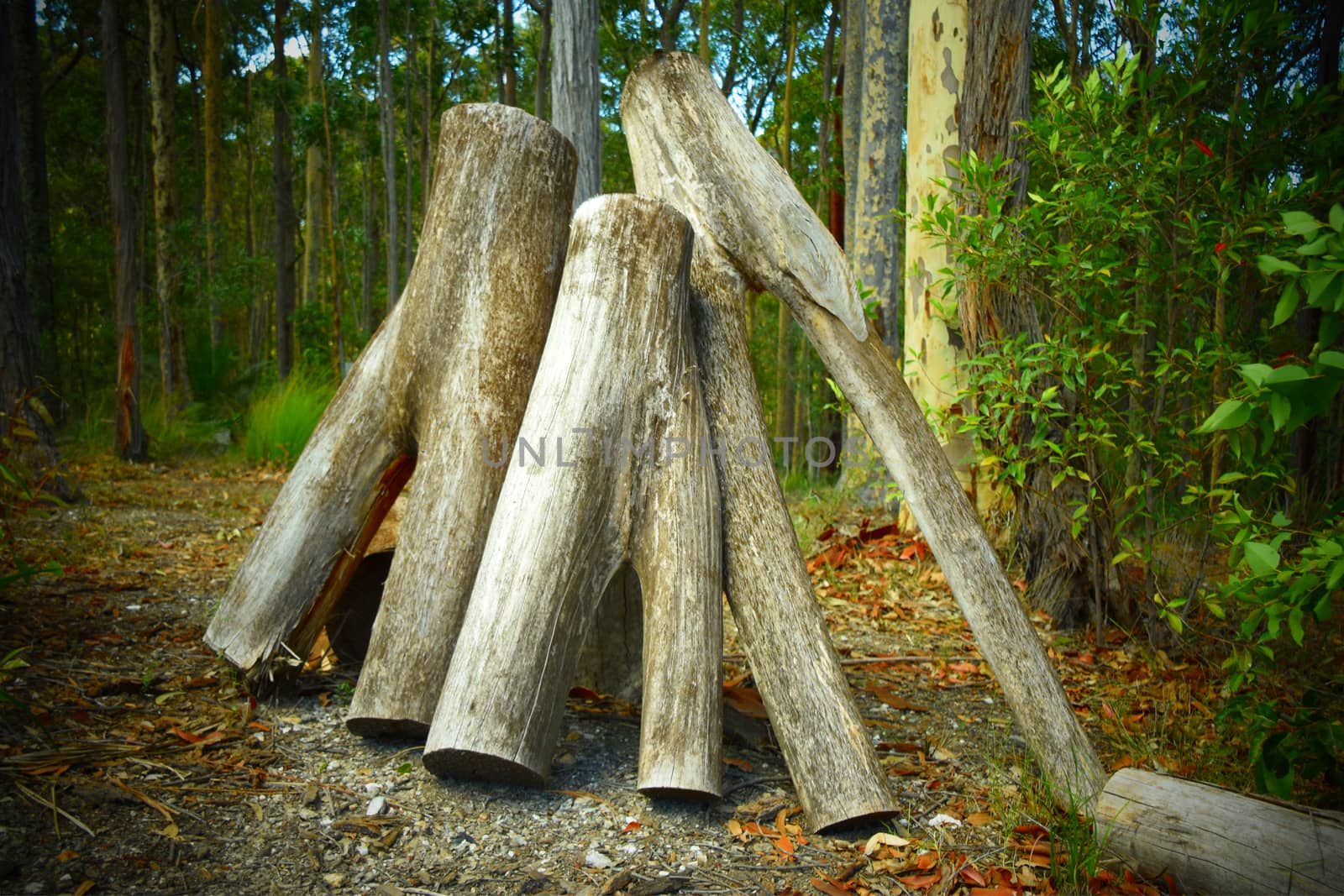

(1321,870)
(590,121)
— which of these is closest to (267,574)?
(590,121)

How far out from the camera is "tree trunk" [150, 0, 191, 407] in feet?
39.0

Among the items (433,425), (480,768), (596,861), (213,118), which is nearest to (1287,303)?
(596,861)

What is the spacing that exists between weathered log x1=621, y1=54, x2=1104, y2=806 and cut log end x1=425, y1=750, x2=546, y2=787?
1.38m

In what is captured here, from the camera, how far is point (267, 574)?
2977mm

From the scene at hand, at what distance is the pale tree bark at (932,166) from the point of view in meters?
5.52

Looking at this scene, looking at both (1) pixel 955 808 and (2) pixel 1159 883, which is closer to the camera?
(2) pixel 1159 883

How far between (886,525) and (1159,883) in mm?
3838

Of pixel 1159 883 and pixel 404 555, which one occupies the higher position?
pixel 404 555

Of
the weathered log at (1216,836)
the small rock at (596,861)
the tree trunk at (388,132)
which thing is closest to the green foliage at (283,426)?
the tree trunk at (388,132)

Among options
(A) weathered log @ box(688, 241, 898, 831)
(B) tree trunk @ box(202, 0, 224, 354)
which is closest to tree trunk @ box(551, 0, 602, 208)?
(A) weathered log @ box(688, 241, 898, 831)

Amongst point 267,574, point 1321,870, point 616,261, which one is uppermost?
point 616,261

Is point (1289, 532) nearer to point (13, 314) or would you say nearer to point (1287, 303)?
point (1287, 303)

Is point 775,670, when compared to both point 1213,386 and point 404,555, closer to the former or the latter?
point 404,555

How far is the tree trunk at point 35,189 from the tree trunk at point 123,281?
1702mm
